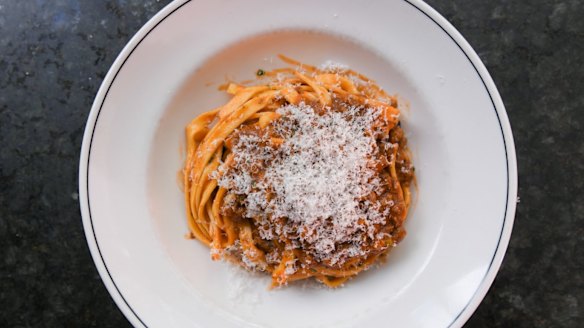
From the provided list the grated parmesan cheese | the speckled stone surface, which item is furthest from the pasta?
the speckled stone surface

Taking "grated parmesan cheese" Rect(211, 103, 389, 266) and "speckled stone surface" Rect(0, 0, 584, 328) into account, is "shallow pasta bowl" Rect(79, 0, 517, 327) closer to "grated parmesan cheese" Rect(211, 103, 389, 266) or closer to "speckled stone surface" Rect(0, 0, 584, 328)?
"grated parmesan cheese" Rect(211, 103, 389, 266)

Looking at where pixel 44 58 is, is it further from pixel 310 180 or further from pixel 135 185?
pixel 310 180

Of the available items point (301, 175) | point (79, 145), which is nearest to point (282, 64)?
point (301, 175)

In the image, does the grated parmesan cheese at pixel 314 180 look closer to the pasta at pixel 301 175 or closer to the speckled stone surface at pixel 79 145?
the pasta at pixel 301 175

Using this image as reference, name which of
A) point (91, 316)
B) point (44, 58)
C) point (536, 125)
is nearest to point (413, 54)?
point (536, 125)

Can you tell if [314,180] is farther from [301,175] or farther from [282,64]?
[282,64]

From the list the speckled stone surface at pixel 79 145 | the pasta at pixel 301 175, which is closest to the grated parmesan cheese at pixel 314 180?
the pasta at pixel 301 175
